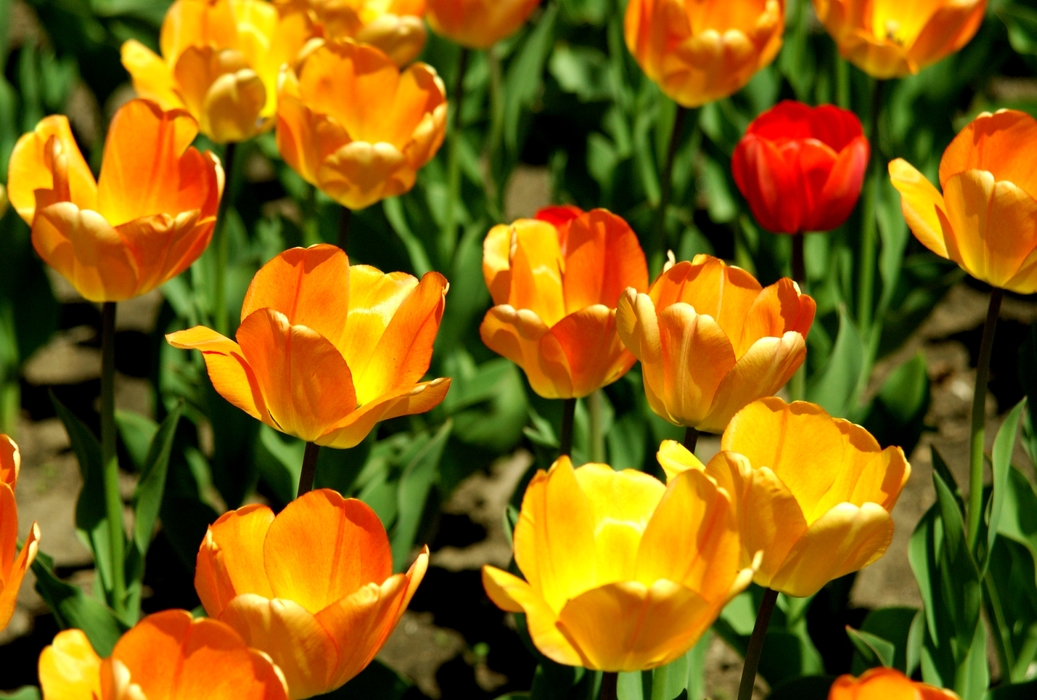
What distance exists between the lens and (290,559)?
934mm

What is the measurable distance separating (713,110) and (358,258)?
976mm

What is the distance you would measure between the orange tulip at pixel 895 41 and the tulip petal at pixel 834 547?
40.7 inches

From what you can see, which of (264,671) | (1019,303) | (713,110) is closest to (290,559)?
(264,671)

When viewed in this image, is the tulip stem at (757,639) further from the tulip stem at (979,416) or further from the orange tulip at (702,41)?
the orange tulip at (702,41)

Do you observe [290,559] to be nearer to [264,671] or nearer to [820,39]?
[264,671]

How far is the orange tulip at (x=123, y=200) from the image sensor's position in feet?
4.02

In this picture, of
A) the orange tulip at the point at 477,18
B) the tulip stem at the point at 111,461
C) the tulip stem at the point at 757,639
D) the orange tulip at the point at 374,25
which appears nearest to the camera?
the tulip stem at the point at 757,639

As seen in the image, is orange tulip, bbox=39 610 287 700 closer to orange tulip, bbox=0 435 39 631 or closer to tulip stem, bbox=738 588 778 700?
orange tulip, bbox=0 435 39 631

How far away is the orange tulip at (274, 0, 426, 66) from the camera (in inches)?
73.3

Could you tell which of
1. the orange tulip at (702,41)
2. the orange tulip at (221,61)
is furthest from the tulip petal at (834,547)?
the orange tulip at (221,61)

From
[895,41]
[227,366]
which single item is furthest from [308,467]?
[895,41]

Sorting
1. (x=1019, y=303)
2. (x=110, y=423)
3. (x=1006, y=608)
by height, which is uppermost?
(x=110, y=423)

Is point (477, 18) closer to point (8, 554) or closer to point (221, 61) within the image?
point (221, 61)

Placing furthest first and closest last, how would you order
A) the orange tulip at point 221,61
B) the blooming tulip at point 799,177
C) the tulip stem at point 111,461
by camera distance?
the orange tulip at point 221,61
the blooming tulip at point 799,177
the tulip stem at point 111,461
